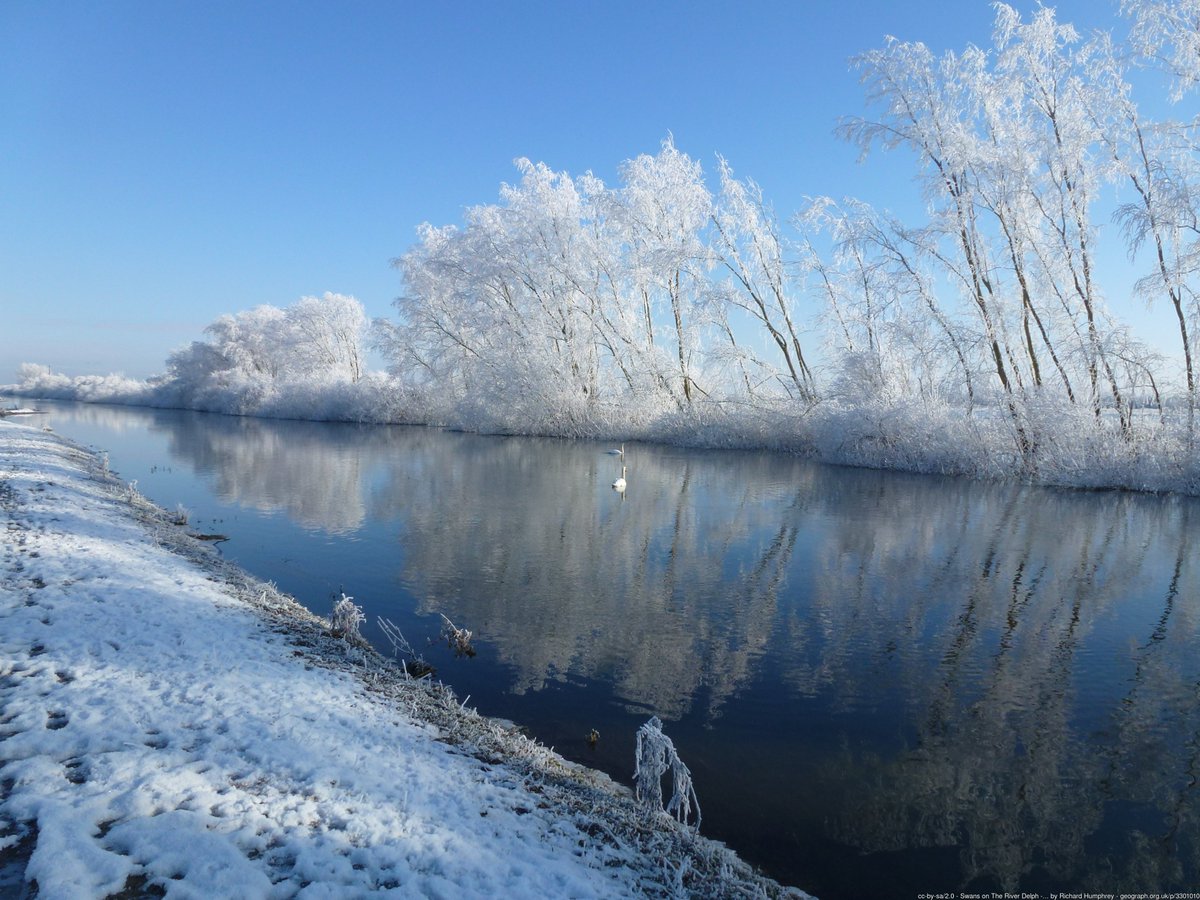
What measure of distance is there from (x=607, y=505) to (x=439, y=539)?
4590mm

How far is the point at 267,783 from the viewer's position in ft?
11.7

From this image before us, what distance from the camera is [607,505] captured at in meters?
15.1

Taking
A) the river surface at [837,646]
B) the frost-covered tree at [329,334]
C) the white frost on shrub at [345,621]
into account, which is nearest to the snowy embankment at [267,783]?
the white frost on shrub at [345,621]

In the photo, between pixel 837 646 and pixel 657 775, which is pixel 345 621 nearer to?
pixel 657 775

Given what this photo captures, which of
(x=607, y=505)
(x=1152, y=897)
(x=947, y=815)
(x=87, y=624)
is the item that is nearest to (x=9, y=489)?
(x=87, y=624)

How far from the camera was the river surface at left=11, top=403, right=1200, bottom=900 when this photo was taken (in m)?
4.22

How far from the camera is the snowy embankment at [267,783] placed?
2922mm

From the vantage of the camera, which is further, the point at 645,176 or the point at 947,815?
the point at 645,176

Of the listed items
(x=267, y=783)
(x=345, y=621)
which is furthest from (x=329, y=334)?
(x=267, y=783)

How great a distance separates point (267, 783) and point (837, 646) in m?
5.49

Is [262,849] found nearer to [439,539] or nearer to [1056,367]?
[439,539]

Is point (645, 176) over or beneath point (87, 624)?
over

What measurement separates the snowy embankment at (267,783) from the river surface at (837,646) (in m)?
0.86

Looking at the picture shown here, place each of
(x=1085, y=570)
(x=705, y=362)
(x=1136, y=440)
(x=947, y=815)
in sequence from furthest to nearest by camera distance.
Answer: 1. (x=705, y=362)
2. (x=1136, y=440)
3. (x=1085, y=570)
4. (x=947, y=815)
